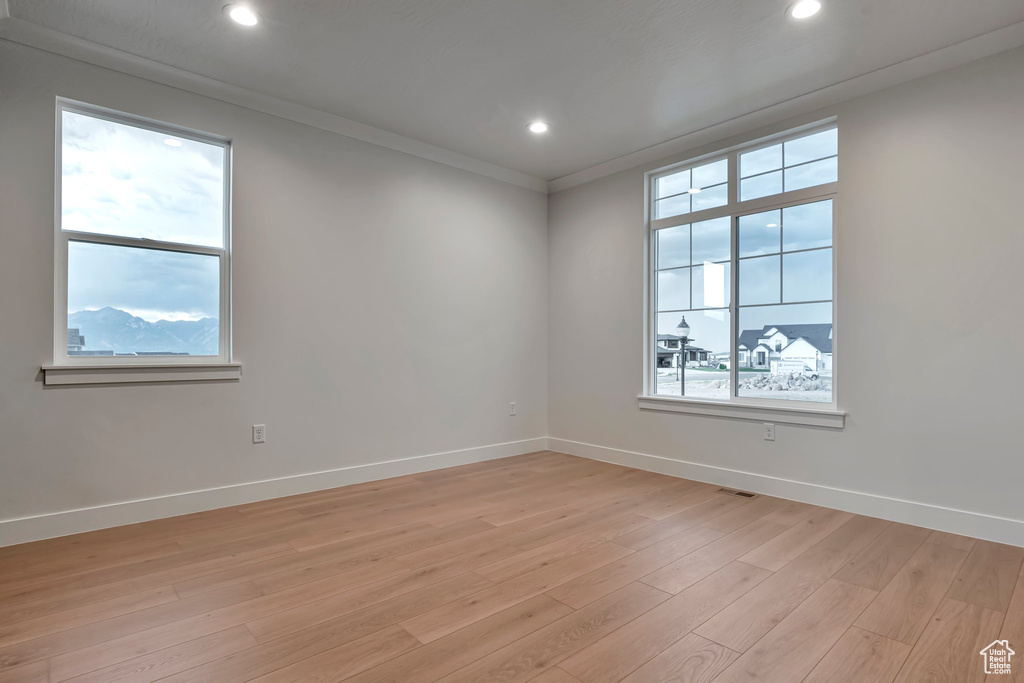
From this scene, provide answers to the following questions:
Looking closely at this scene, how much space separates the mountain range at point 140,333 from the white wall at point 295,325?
0.16 metres

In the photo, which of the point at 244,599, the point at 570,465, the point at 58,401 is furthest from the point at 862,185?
the point at 58,401

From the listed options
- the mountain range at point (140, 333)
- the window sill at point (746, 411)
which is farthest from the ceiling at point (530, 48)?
the window sill at point (746, 411)

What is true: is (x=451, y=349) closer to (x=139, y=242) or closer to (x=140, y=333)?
(x=140, y=333)

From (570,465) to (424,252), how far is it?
7.43ft

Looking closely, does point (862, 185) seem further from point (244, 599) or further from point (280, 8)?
point (244, 599)

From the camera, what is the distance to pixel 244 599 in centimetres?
209

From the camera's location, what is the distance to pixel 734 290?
153 inches

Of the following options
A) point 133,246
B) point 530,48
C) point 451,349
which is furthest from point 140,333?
point 530,48

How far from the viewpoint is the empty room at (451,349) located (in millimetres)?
1929

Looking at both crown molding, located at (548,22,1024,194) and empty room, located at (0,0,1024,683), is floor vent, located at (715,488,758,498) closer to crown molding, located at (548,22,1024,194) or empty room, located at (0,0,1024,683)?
empty room, located at (0,0,1024,683)

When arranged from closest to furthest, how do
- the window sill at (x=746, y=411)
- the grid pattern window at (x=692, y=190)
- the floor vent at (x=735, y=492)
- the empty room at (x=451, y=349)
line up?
the empty room at (x=451, y=349) → the window sill at (x=746, y=411) → the floor vent at (x=735, y=492) → the grid pattern window at (x=692, y=190)

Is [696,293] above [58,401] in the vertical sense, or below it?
above

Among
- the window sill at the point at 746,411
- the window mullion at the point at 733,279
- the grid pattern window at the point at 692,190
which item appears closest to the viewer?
the window sill at the point at 746,411

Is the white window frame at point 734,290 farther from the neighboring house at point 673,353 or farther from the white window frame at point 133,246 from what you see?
the white window frame at point 133,246
